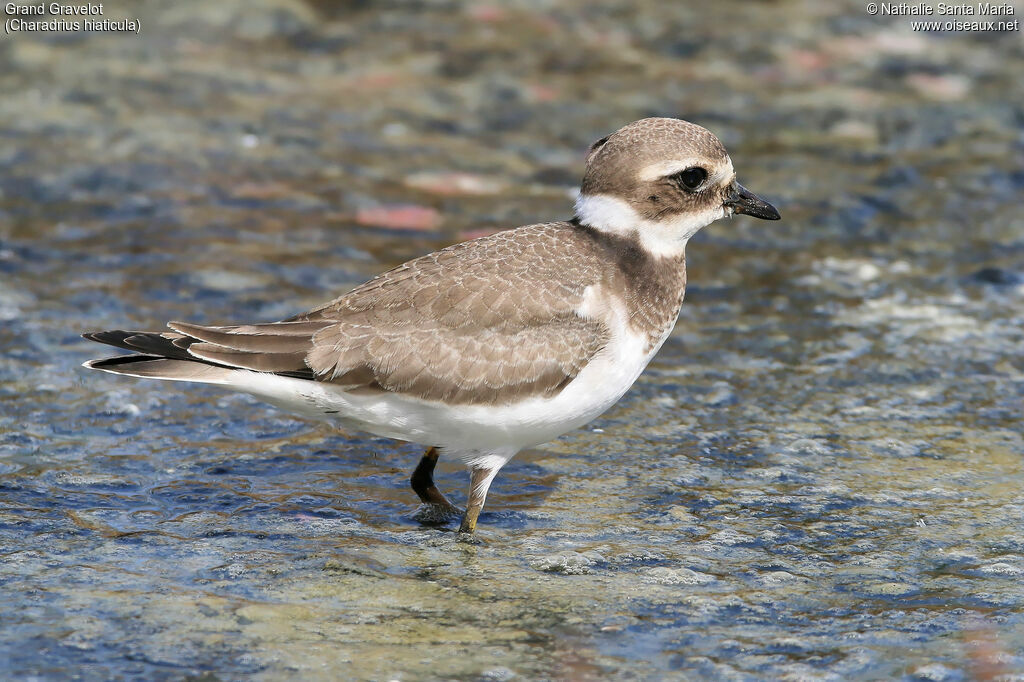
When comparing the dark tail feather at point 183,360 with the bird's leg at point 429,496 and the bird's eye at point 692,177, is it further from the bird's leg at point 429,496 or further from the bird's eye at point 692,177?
the bird's eye at point 692,177

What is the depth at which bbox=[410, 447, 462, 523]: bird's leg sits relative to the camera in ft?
22.7

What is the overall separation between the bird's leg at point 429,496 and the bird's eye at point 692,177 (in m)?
2.01

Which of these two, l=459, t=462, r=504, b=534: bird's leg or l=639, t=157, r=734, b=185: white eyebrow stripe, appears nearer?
l=459, t=462, r=504, b=534: bird's leg

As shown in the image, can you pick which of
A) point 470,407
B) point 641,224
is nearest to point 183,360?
point 470,407

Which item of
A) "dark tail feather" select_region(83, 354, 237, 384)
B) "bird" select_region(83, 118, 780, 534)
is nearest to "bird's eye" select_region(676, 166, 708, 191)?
"bird" select_region(83, 118, 780, 534)

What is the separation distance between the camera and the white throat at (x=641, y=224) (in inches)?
273

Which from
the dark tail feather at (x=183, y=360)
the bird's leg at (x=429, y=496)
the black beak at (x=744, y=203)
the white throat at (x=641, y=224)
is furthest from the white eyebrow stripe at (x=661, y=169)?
the dark tail feather at (x=183, y=360)

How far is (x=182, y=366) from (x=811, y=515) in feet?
11.2

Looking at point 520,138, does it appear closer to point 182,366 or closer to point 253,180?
point 253,180

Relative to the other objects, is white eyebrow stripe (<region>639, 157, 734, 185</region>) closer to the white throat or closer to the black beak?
the white throat

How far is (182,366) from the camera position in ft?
21.2

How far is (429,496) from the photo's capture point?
6.98 meters

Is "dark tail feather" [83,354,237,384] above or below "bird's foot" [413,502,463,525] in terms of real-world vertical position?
above

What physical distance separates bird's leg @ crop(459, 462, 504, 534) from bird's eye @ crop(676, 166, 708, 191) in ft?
6.09
